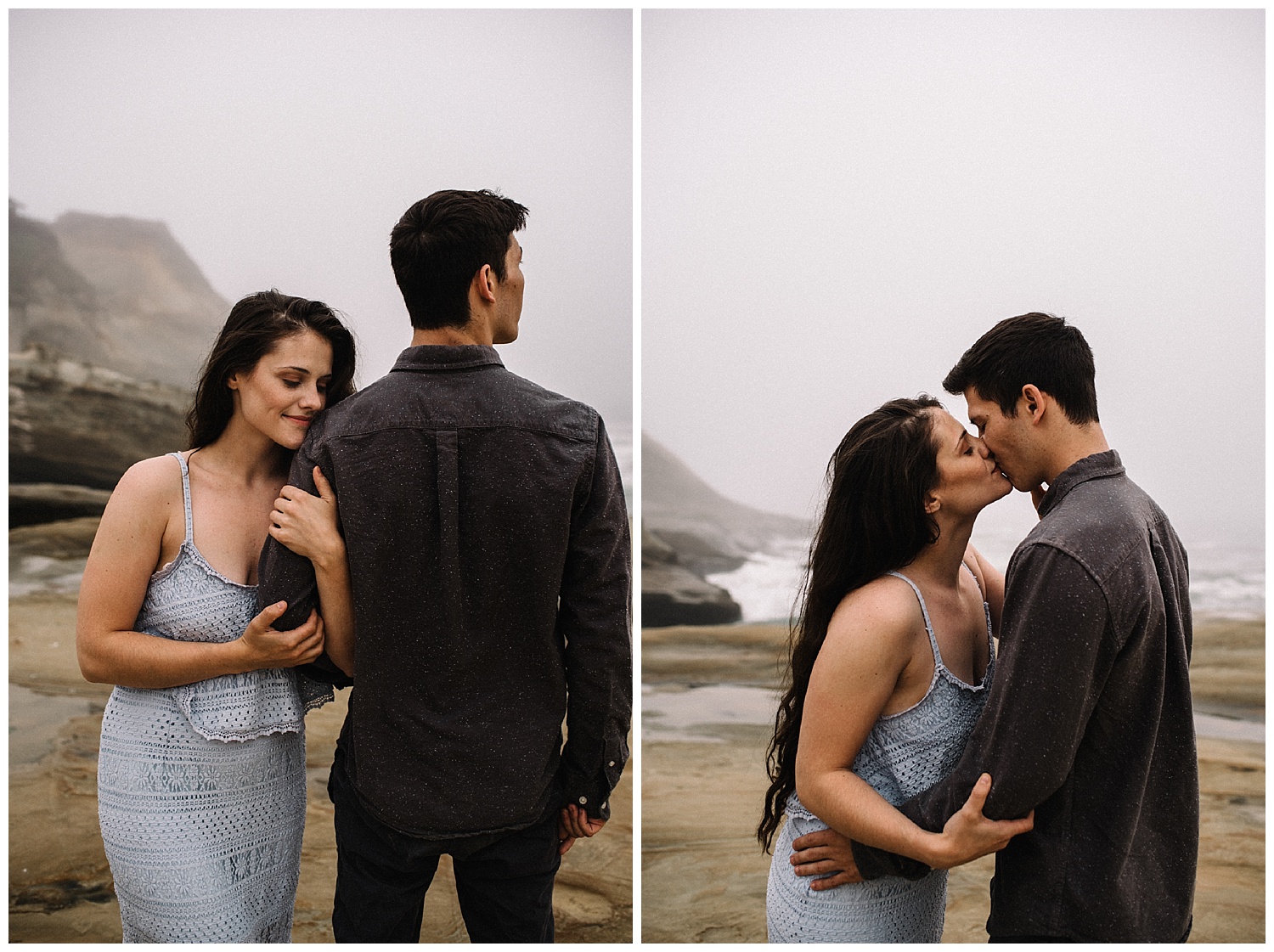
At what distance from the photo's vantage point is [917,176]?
404cm

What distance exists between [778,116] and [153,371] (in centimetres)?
403

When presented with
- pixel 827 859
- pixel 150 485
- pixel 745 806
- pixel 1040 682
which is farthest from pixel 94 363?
pixel 1040 682

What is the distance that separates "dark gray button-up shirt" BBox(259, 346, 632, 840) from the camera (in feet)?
4.81

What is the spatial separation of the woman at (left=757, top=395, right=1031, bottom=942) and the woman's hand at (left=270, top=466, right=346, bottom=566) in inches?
30.9

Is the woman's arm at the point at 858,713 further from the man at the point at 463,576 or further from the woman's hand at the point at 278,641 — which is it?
the woman's hand at the point at 278,641

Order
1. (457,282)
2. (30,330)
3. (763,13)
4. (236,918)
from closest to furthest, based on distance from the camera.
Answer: (457,282)
(236,918)
(763,13)
(30,330)

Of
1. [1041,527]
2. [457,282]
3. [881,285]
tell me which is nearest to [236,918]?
[457,282]

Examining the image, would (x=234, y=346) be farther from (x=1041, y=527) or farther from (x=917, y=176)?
(x=917, y=176)

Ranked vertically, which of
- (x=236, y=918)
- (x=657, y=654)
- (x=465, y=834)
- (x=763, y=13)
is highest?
(x=763, y=13)

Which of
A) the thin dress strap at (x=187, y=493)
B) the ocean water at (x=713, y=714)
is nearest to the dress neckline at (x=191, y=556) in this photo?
the thin dress strap at (x=187, y=493)

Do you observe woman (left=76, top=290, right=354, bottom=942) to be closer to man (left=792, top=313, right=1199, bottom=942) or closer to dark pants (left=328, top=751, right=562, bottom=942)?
dark pants (left=328, top=751, right=562, bottom=942)

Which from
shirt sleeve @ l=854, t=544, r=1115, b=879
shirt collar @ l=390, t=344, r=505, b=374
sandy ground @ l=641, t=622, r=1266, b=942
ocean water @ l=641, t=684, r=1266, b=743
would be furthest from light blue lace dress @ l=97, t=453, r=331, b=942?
ocean water @ l=641, t=684, r=1266, b=743

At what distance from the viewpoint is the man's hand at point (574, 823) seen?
1660 millimetres

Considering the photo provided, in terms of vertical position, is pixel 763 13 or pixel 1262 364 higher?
pixel 763 13
